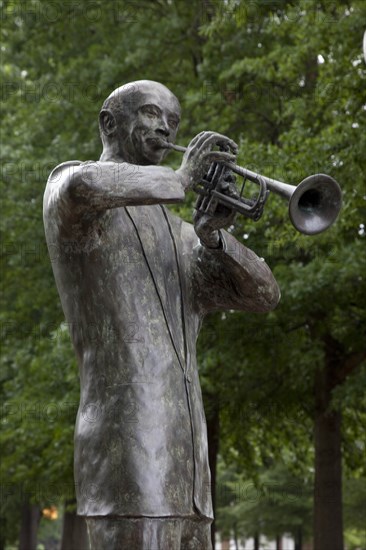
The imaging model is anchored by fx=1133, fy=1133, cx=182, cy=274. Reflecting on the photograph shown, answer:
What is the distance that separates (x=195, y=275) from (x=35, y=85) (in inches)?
621

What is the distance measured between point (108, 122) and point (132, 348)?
109 centimetres

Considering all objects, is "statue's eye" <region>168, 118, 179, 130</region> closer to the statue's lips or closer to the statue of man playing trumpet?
the statue of man playing trumpet

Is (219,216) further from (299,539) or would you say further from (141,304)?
(299,539)

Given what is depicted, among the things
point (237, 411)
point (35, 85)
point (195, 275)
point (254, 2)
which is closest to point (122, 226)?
point (195, 275)


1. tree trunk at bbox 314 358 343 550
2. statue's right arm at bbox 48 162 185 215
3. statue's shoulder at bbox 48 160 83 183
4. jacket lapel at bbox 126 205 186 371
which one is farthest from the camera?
tree trunk at bbox 314 358 343 550

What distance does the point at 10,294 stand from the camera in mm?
21188

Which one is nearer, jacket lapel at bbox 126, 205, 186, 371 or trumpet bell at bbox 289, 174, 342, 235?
jacket lapel at bbox 126, 205, 186, 371

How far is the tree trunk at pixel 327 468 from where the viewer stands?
1711 centimetres

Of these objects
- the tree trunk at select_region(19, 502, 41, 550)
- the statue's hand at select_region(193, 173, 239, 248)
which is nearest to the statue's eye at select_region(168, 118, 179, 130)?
the statue's hand at select_region(193, 173, 239, 248)

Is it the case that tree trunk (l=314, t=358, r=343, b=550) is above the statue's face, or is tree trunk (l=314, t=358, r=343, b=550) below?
above

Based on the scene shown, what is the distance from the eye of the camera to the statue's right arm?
4.52 meters

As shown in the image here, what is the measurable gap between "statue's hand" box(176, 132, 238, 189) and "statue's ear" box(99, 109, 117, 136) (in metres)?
0.43

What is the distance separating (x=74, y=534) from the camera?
72.0ft

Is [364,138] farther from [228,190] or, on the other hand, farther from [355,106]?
[228,190]
